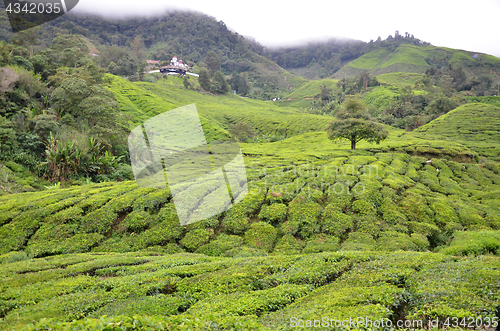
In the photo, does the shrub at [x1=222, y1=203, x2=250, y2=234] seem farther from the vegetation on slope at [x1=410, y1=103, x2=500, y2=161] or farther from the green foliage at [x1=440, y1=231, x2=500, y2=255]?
the vegetation on slope at [x1=410, y1=103, x2=500, y2=161]

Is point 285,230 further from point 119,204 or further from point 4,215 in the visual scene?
point 4,215

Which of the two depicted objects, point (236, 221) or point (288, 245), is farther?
point (236, 221)

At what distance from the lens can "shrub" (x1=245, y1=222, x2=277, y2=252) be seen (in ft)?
42.0

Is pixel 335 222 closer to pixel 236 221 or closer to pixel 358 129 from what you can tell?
pixel 236 221

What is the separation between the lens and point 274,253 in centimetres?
1212

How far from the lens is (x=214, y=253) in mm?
12281

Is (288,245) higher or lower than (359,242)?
lower

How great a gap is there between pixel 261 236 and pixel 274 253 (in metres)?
1.47

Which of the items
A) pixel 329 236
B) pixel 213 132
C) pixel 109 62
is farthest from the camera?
pixel 109 62

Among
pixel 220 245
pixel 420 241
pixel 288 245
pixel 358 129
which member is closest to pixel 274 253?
pixel 288 245

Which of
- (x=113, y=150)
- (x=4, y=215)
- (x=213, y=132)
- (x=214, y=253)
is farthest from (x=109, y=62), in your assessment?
(x=214, y=253)

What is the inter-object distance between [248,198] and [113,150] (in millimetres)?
20414

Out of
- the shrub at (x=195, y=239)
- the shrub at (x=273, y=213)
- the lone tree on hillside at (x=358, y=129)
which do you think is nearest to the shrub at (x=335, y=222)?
the shrub at (x=273, y=213)

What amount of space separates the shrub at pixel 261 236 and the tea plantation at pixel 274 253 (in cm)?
9
